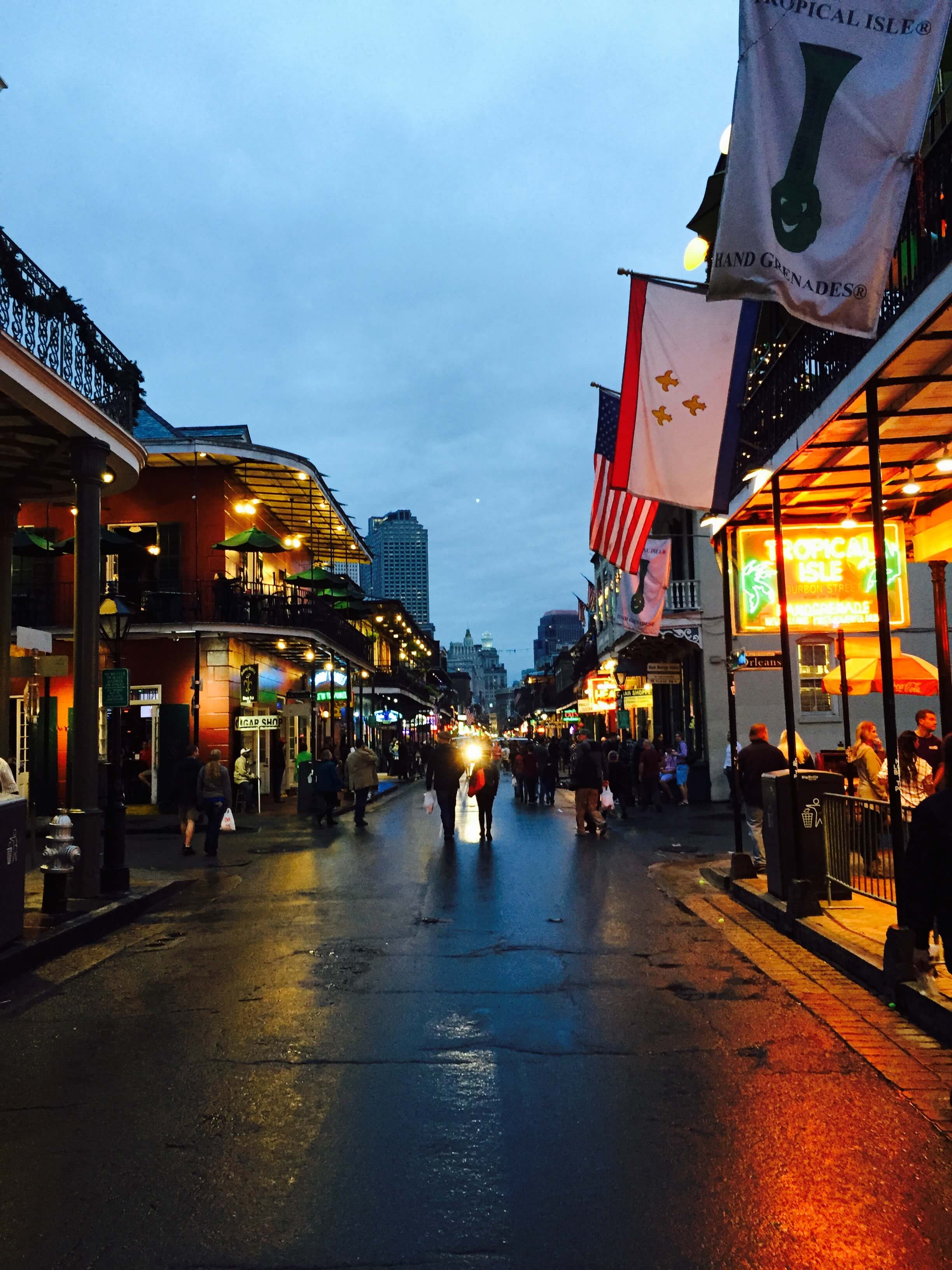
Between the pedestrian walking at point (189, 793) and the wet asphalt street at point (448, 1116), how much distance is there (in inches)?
302

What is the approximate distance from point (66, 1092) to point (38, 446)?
29.0 ft

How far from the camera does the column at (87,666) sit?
11445 millimetres

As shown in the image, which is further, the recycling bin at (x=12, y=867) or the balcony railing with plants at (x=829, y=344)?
the recycling bin at (x=12, y=867)

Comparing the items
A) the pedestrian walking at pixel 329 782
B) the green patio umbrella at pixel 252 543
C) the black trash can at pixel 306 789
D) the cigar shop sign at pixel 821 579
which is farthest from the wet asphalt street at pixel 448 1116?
the green patio umbrella at pixel 252 543

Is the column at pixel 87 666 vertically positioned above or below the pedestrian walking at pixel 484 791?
above

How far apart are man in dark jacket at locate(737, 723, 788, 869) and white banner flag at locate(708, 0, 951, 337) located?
647 cm

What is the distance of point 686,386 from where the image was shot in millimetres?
10102

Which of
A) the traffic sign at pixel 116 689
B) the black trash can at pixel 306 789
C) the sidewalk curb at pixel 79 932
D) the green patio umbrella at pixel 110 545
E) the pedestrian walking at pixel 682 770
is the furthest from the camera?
the pedestrian walking at pixel 682 770

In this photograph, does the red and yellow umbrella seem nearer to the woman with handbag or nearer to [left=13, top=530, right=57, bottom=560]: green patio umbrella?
the woman with handbag

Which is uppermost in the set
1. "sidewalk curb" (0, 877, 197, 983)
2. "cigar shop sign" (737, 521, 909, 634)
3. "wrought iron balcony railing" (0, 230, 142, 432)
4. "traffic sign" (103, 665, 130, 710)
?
"wrought iron balcony railing" (0, 230, 142, 432)

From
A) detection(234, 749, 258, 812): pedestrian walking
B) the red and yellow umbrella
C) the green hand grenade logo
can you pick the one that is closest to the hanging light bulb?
the red and yellow umbrella

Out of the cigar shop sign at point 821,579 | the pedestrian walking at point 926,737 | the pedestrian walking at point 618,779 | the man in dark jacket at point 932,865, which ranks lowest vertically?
the pedestrian walking at point 618,779

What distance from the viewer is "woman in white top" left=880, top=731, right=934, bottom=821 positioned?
1077 centimetres

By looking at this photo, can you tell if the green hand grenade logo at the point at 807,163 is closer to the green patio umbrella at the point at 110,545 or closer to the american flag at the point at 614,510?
the american flag at the point at 614,510
